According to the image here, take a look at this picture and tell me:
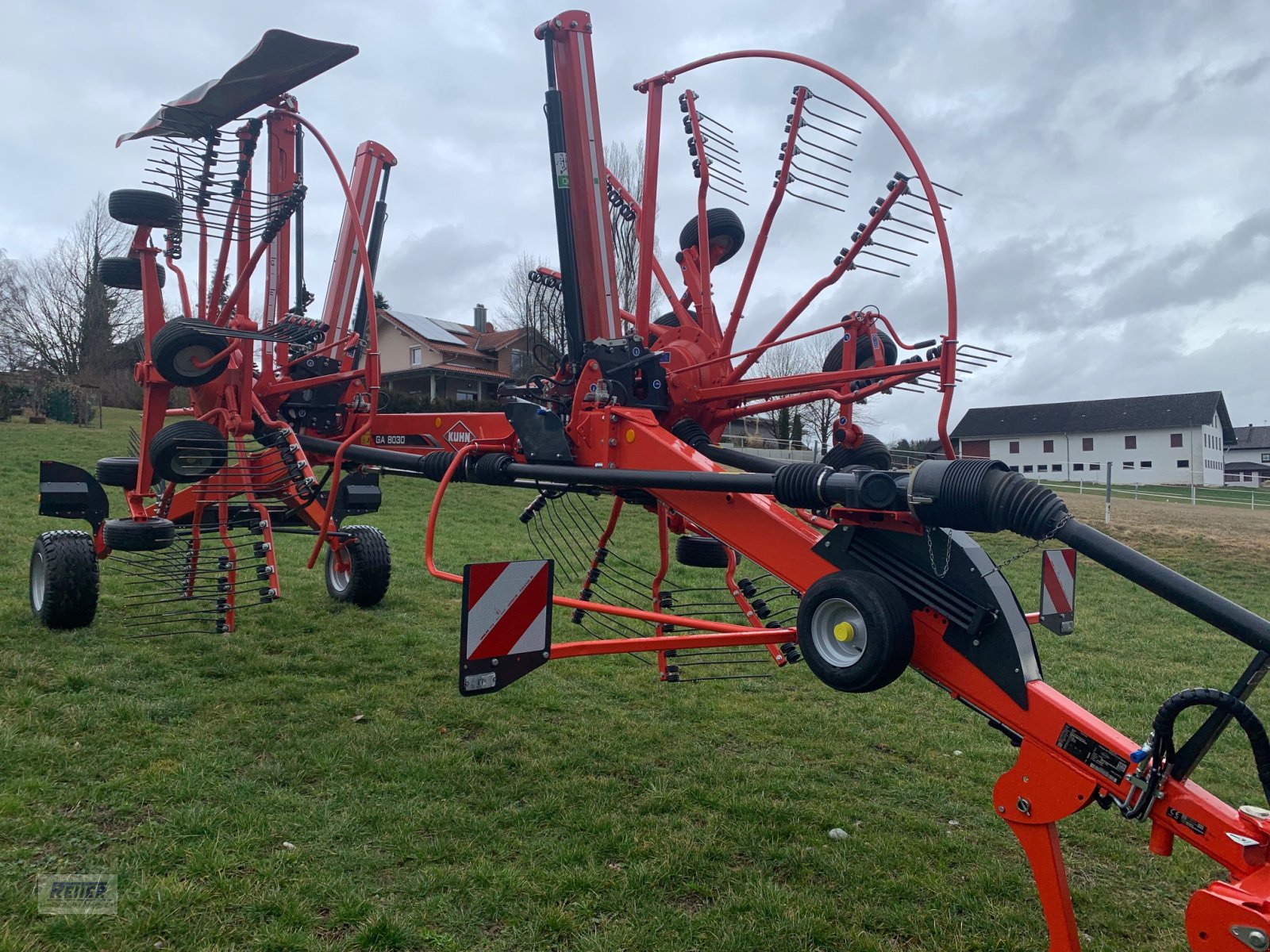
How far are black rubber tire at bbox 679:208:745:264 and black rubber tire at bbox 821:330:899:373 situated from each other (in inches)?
45.1

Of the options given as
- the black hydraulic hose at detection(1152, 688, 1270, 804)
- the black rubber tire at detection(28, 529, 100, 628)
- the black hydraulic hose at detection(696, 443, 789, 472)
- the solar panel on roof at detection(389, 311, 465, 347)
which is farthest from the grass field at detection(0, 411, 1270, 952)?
the solar panel on roof at detection(389, 311, 465, 347)

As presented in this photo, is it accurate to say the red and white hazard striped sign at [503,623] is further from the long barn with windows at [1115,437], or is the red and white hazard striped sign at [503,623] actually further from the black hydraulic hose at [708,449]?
the long barn with windows at [1115,437]

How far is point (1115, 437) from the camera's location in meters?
59.2

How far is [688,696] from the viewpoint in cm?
587

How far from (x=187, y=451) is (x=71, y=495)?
201cm

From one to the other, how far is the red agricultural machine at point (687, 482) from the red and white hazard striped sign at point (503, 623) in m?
0.01

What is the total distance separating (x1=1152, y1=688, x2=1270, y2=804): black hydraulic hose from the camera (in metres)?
2.27


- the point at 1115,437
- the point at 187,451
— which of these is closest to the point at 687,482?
the point at 187,451

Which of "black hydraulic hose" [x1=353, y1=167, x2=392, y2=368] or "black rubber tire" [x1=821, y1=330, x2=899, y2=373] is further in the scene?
"black hydraulic hose" [x1=353, y1=167, x2=392, y2=368]

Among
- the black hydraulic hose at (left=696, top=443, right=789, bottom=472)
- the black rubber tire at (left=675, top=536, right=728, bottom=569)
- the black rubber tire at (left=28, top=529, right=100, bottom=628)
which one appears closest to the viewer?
the black hydraulic hose at (left=696, top=443, right=789, bottom=472)

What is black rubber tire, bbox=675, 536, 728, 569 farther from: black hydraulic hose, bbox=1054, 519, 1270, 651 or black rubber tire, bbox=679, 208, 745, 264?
black hydraulic hose, bbox=1054, 519, 1270, 651

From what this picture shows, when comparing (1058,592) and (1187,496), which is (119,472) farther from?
(1187,496)

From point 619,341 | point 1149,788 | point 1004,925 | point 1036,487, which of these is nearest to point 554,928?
point 1004,925

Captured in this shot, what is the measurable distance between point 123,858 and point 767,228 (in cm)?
413
